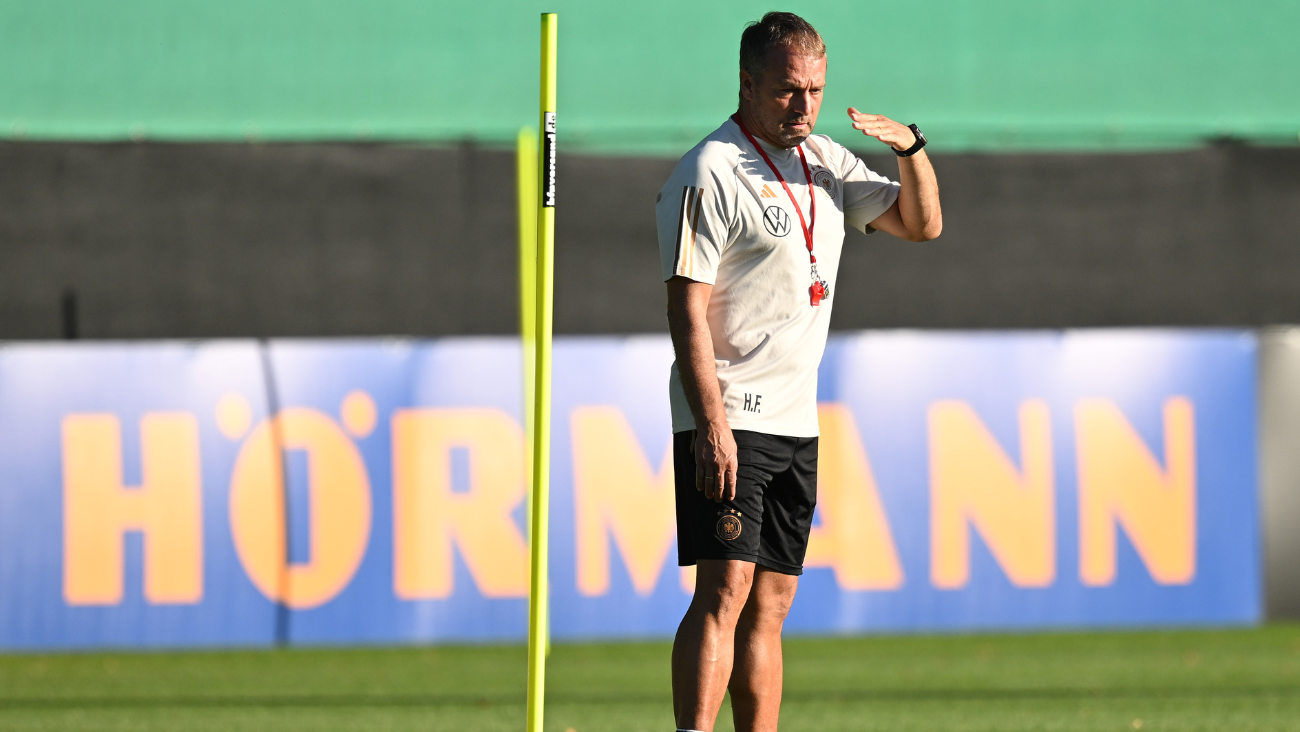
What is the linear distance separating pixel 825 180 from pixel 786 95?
0.96 feet

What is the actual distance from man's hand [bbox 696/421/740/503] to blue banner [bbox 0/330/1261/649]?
4943mm

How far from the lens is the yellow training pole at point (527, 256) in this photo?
Answer: 819cm

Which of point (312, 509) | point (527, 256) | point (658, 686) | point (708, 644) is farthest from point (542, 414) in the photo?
point (527, 256)

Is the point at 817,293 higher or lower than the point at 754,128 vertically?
lower

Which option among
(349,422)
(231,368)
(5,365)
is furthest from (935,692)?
(5,365)

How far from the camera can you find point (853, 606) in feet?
26.7

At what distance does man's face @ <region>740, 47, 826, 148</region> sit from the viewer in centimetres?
322

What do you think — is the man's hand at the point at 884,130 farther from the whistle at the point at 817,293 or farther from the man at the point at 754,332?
the whistle at the point at 817,293

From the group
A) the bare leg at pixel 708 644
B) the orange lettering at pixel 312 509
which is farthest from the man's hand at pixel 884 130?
the orange lettering at pixel 312 509

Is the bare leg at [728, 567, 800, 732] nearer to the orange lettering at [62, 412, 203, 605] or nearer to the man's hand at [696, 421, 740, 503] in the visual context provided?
the man's hand at [696, 421, 740, 503]

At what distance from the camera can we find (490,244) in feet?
33.1

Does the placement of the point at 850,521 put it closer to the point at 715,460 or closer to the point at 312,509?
the point at 312,509

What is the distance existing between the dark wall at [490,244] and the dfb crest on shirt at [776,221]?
22.1 feet

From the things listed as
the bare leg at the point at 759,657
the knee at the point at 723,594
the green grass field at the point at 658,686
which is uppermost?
the knee at the point at 723,594
